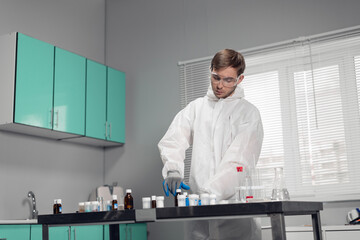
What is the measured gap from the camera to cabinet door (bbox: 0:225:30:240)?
9.94 feet

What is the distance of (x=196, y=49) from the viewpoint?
14.6ft

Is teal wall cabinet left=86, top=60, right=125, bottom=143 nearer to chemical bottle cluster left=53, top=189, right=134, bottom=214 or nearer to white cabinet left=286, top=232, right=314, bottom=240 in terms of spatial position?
white cabinet left=286, top=232, right=314, bottom=240

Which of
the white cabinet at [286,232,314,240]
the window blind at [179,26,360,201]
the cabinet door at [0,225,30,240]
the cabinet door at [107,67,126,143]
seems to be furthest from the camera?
the cabinet door at [107,67,126,143]

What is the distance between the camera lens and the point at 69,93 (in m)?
4.00

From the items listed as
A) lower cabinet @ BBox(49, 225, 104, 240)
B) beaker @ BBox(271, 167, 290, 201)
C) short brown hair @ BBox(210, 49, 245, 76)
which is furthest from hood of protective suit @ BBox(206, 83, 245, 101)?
lower cabinet @ BBox(49, 225, 104, 240)

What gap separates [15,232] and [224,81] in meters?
1.73

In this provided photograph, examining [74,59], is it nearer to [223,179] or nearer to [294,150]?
[294,150]

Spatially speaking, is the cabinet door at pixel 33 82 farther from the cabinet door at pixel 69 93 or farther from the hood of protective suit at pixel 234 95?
the hood of protective suit at pixel 234 95

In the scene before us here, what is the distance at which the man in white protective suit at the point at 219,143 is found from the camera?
2.29m

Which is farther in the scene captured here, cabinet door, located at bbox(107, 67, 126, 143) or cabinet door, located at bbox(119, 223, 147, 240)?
cabinet door, located at bbox(107, 67, 126, 143)

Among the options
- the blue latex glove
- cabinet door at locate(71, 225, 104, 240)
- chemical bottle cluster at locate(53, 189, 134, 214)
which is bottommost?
cabinet door at locate(71, 225, 104, 240)

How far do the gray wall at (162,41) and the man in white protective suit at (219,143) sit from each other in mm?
1598

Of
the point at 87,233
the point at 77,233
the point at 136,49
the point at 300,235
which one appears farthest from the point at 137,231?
the point at 136,49

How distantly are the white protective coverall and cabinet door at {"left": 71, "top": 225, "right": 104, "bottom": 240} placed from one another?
55.7 inches
